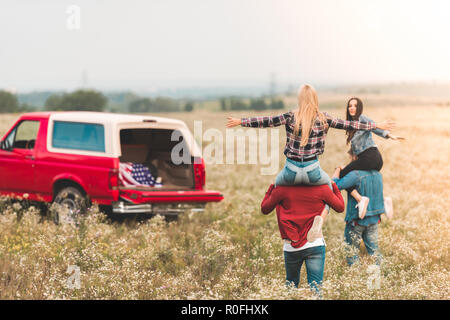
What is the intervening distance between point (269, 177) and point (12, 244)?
12.5 metres

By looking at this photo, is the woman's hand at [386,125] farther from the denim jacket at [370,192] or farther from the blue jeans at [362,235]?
the blue jeans at [362,235]

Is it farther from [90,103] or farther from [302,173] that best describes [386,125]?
[90,103]

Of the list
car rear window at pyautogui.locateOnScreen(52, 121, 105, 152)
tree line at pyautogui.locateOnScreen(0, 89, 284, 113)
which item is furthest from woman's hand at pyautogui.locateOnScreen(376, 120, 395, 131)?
tree line at pyautogui.locateOnScreen(0, 89, 284, 113)

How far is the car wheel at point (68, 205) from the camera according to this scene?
10.2m

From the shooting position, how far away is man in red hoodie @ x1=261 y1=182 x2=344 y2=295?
5469 millimetres

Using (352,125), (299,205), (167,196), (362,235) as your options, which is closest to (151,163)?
(167,196)

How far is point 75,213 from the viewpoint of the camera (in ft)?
33.4

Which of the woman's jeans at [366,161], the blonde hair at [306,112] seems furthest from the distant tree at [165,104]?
the blonde hair at [306,112]

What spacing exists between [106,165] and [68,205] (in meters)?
1.09

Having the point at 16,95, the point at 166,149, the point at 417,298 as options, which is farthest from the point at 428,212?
the point at 16,95

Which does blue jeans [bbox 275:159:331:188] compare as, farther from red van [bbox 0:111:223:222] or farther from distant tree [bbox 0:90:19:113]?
distant tree [bbox 0:90:19:113]

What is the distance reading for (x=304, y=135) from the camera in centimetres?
515

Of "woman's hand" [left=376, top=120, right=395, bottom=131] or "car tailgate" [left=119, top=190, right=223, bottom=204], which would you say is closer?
"woman's hand" [left=376, top=120, right=395, bottom=131]
